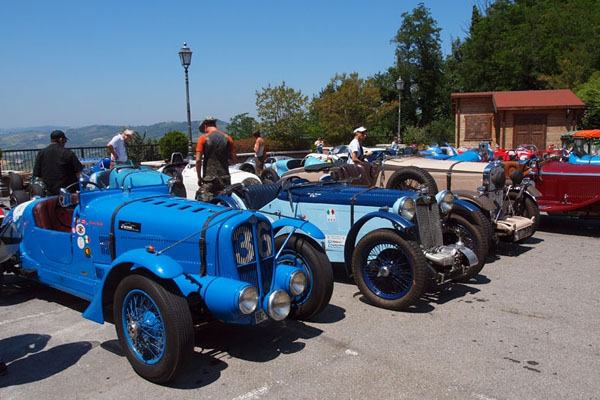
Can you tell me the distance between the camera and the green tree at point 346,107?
104ft

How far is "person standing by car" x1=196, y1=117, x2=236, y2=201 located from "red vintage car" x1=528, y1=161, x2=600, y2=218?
5.73m

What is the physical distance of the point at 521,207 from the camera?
8.42m

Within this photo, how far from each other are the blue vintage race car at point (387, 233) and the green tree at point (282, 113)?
20494 millimetres

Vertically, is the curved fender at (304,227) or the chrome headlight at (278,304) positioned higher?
the curved fender at (304,227)

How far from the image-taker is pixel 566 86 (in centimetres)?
3067

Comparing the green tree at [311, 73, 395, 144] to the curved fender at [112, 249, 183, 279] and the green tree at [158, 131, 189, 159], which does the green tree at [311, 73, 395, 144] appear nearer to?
the green tree at [158, 131, 189, 159]

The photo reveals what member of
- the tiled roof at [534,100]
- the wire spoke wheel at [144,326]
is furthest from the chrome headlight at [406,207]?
the tiled roof at [534,100]

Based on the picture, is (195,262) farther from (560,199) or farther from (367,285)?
(560,199)

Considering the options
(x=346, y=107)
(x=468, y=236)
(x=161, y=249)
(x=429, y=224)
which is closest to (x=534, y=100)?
(x=346, y=107)

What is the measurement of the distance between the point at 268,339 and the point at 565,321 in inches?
113

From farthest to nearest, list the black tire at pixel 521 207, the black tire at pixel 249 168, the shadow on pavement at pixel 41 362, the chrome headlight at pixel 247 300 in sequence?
the black tire at pixel 249 168 < the black tire at pixel 521 207 < the shadow on pavement at pixel 41 362 < the chrome headlight at pixel 247 300

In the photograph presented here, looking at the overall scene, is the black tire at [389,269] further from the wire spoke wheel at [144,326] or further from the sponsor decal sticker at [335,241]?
the wire spoke wheel at [144,326]

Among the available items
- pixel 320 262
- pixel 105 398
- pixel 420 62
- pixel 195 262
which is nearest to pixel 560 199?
pixel 320 262

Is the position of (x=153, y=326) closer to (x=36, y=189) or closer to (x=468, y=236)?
(x=468, y=236)
